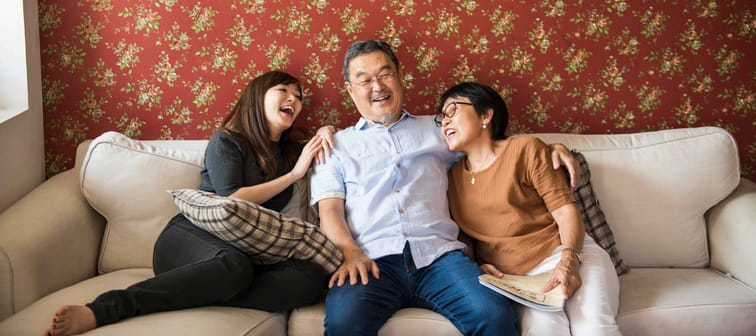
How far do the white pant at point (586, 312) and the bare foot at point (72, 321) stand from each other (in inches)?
45.2

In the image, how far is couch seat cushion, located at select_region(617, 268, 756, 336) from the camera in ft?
5.76

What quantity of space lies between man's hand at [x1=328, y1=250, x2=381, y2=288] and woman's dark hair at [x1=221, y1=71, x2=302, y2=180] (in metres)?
0.45

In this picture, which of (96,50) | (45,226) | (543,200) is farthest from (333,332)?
(96,50)

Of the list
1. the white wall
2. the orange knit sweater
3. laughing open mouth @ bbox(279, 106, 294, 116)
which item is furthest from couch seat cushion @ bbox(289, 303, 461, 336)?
the white wall

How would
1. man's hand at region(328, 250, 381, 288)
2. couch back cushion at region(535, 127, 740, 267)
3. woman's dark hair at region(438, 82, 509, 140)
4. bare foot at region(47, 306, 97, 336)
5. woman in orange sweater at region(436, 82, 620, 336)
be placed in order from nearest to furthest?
bare foot at region(47, 306, 97, 336), woman in orange sweater at region(436, 82, 620, 336), man's hand at region(328, 250, 381, 288), woman's dark hair at region(438, 82, 509, 140), couch back cushion at region(535, 127, 740, 267)

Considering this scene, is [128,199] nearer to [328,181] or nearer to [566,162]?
[328,181]

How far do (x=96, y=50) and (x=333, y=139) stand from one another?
1.04m

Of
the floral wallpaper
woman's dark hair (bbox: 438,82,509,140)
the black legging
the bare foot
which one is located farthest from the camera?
the floral wallpaper

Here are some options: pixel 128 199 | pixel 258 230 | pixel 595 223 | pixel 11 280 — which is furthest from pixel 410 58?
pixel 11 280

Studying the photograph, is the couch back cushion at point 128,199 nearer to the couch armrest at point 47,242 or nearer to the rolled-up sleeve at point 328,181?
the couch armrest at point 47,242

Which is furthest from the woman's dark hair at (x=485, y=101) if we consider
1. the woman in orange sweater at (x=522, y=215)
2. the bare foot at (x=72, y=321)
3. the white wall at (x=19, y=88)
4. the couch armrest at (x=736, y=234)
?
the white wall at (x=19, y=88)

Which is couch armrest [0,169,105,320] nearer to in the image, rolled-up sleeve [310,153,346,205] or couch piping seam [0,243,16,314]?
couch piping seam [0,243,16,314]

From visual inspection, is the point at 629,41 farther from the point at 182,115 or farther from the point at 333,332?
the point at 182,115

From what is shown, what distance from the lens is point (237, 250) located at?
1.78 metres
